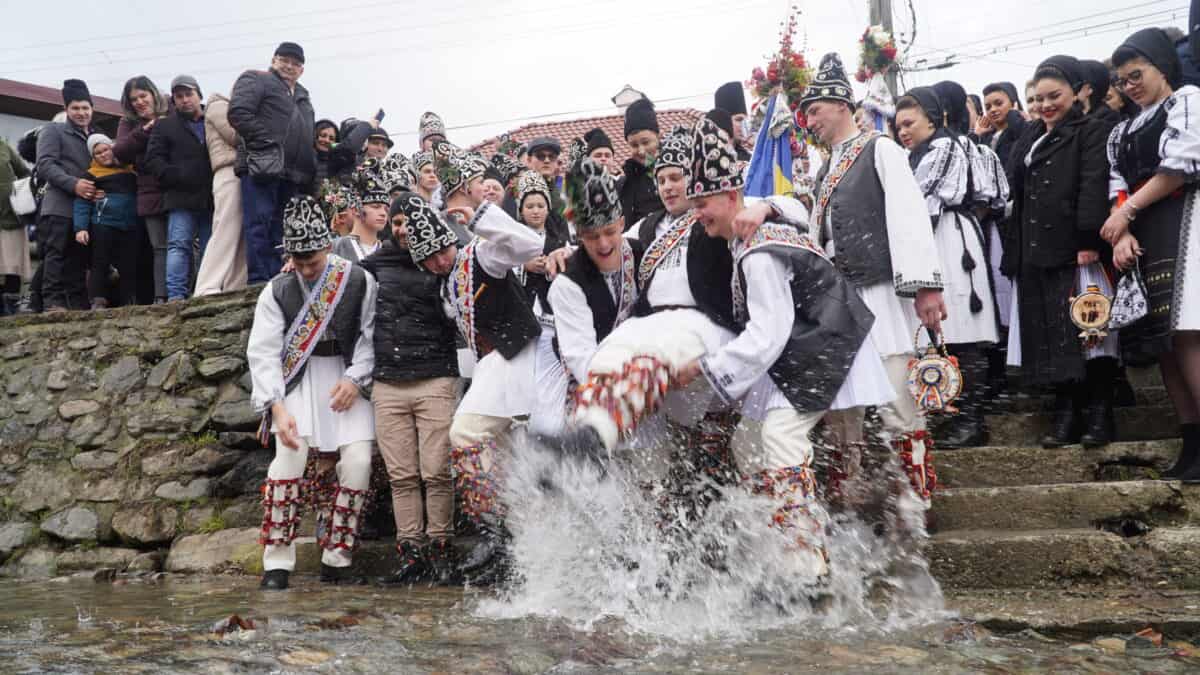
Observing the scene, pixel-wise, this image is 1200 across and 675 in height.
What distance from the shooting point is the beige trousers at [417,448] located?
17.2ft

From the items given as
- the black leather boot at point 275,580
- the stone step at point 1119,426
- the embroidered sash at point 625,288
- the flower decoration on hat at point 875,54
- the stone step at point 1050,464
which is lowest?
the black leather boot at point 275,580

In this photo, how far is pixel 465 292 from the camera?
17.2 ft

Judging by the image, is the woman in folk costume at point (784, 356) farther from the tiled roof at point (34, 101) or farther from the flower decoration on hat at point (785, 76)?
the tiled roof at point (34, 101)

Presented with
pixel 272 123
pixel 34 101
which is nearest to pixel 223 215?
pixel 272 123

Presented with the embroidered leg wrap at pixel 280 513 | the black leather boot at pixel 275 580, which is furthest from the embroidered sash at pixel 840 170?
the black leather boot at pixel 275 580

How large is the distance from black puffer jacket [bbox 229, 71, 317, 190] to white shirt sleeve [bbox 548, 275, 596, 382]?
154 inches

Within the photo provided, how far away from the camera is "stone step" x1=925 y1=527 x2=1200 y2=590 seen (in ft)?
12.5

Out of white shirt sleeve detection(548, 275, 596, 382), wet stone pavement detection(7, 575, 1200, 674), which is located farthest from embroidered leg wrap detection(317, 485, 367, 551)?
white shirt sleeve detection(548, 275, 596, 382)

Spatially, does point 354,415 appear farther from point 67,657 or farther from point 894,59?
point 894,59

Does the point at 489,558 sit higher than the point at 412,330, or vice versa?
the point at 412,330

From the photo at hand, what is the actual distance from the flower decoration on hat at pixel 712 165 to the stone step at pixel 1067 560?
5.46 feet

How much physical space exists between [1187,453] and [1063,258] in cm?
117

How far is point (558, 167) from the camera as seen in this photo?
7086 mm

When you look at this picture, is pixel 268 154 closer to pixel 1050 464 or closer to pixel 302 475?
pixel 302 475
